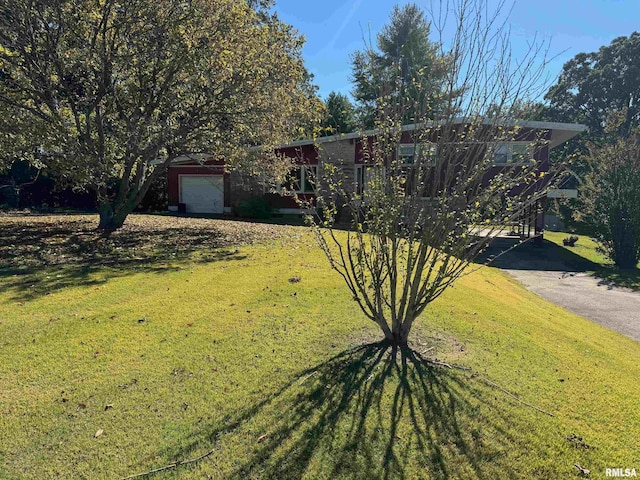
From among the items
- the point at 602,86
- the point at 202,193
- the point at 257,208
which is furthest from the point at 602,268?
the point at 602,86

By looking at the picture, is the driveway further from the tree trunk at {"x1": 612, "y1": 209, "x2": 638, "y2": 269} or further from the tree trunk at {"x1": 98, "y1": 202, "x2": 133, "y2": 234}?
the tree trunk at {"x1": 98, "y1": 202, "x2": 133, "y2": 234}

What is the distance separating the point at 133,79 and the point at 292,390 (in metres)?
9.86

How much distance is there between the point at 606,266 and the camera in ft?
52.3

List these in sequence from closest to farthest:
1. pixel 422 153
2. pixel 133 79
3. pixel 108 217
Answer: pixel 422 153, pixel 133 79, pixel 108 217

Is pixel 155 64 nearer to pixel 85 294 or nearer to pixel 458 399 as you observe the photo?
pixel 85 294

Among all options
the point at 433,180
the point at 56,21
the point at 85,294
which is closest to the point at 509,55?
the point at 433,180

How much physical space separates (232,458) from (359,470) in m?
0.88

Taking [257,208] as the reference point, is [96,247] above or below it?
below

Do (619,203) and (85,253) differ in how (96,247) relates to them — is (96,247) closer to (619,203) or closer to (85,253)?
(85,253)

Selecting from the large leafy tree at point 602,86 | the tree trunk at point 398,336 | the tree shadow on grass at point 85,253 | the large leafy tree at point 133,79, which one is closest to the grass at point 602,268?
the tree trunk at point 398,336

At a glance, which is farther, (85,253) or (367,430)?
(85,253)

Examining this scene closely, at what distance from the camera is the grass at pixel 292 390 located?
9.45 ft

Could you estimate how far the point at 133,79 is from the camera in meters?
10.5

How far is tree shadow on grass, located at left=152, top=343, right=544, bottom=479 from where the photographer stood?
9.16 feet
